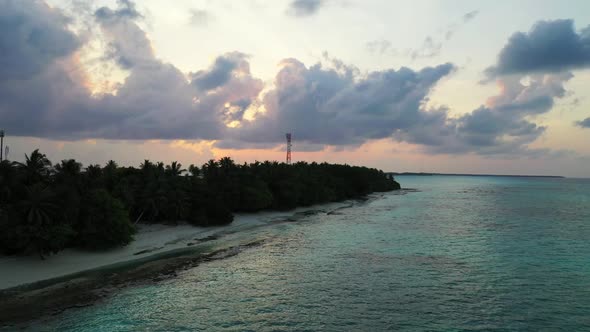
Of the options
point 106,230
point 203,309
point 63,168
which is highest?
point 63,168

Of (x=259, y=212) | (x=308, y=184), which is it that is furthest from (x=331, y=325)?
(x=308, y=184)

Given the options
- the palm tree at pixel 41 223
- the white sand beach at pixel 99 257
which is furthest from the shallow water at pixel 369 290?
the palm tree at pixel 41 223

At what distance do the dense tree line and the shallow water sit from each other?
1454cm

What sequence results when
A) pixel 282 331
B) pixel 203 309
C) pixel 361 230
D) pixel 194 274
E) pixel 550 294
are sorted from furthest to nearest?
1. pixel 361 230
2. pixel 194 274
3. pixel 550 294
4. pixel 203 309
5. pixel 282 331

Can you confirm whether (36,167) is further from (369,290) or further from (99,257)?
(369,290)

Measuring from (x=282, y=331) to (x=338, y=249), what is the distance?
31.6 meters

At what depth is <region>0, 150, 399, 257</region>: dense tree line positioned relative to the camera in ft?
144

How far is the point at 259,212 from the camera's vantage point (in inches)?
4114

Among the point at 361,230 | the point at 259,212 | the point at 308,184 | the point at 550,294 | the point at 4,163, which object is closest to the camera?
the point at 550,294

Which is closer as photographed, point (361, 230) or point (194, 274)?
point (194, 274)

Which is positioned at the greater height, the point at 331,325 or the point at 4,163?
the point at 4,163

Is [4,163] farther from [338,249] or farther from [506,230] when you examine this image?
[506,230]

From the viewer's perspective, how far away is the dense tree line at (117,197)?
144 feet

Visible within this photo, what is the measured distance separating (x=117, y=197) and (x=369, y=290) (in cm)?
4408
